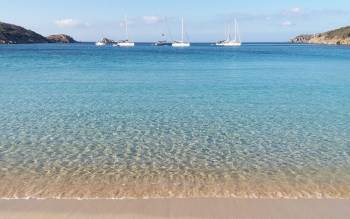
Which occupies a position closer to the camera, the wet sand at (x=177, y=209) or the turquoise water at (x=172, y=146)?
the wet sand at (x=177, y=209)

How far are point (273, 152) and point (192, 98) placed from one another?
15.7 m

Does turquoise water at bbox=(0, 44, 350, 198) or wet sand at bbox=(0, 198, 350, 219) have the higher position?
wet sand at bbox=(0, 198, 350, 219)

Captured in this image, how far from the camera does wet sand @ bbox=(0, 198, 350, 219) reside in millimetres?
11078

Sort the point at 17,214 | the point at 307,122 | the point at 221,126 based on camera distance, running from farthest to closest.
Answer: the point at 307,122 → the point at 221,126 → the point at 17,214

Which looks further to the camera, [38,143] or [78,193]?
[38,143]

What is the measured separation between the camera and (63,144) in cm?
1877

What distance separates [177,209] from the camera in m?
11.6

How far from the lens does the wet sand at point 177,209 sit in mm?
11078

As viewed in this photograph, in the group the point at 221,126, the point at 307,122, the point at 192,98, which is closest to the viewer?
the point at 221,126

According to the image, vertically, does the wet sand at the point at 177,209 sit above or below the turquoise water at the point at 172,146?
above

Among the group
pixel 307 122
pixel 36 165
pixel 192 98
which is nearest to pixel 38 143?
pixel 36 165

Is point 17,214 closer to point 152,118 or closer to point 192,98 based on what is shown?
point 152,118

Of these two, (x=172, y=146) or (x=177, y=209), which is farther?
(x=172, y=146)

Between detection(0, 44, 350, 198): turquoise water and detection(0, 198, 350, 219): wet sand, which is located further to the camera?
detection(0, 44, 350, 198): turquoise water
